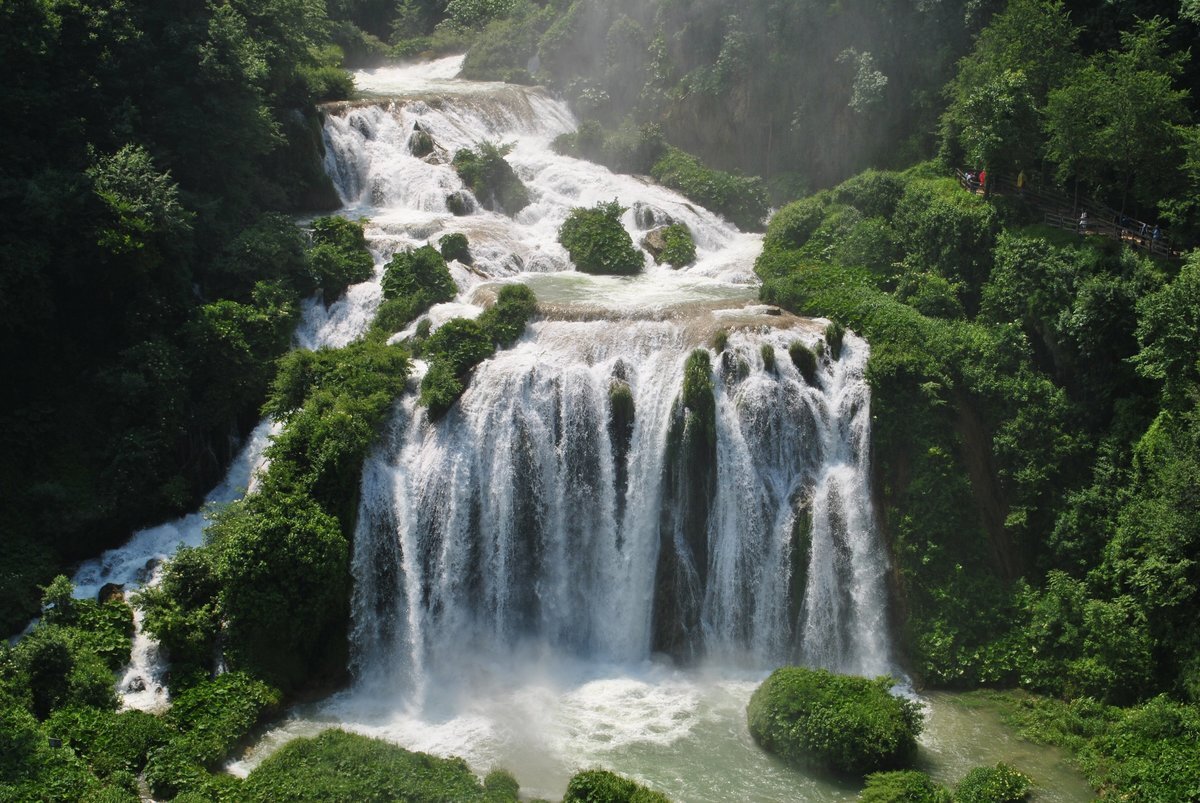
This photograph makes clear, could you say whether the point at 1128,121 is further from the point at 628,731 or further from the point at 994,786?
the point at 628,731

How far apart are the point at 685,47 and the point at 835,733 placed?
35.0m

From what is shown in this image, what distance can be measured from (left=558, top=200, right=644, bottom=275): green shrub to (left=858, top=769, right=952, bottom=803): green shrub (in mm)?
19186

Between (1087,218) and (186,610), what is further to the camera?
(1087,218)

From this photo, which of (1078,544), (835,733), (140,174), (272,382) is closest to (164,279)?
(140,174)

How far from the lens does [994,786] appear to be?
733 inches

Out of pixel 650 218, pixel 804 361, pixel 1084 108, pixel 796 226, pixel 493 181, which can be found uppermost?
pixel 1084 108

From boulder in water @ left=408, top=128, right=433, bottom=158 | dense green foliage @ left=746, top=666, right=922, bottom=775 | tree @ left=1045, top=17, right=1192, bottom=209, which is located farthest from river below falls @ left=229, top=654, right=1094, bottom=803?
boulder in water @ left=408, top=128, right=433, bottom=158

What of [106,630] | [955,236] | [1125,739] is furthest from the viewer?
[955,236]

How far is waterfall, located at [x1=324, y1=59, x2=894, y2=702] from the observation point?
2412 centimetres

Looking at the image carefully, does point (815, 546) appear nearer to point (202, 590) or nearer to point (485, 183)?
point (202, 590)

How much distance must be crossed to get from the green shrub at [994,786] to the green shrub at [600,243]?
64.3 ft

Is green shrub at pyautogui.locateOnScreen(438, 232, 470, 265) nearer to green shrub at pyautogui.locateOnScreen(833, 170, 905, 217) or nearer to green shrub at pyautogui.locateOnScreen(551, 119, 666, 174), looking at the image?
green shrub at pyautogui.locateOnScreen(551, 119, 666, 174)

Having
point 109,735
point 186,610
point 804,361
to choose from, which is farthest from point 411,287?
point 109,735

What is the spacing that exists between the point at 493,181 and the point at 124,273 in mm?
14509
